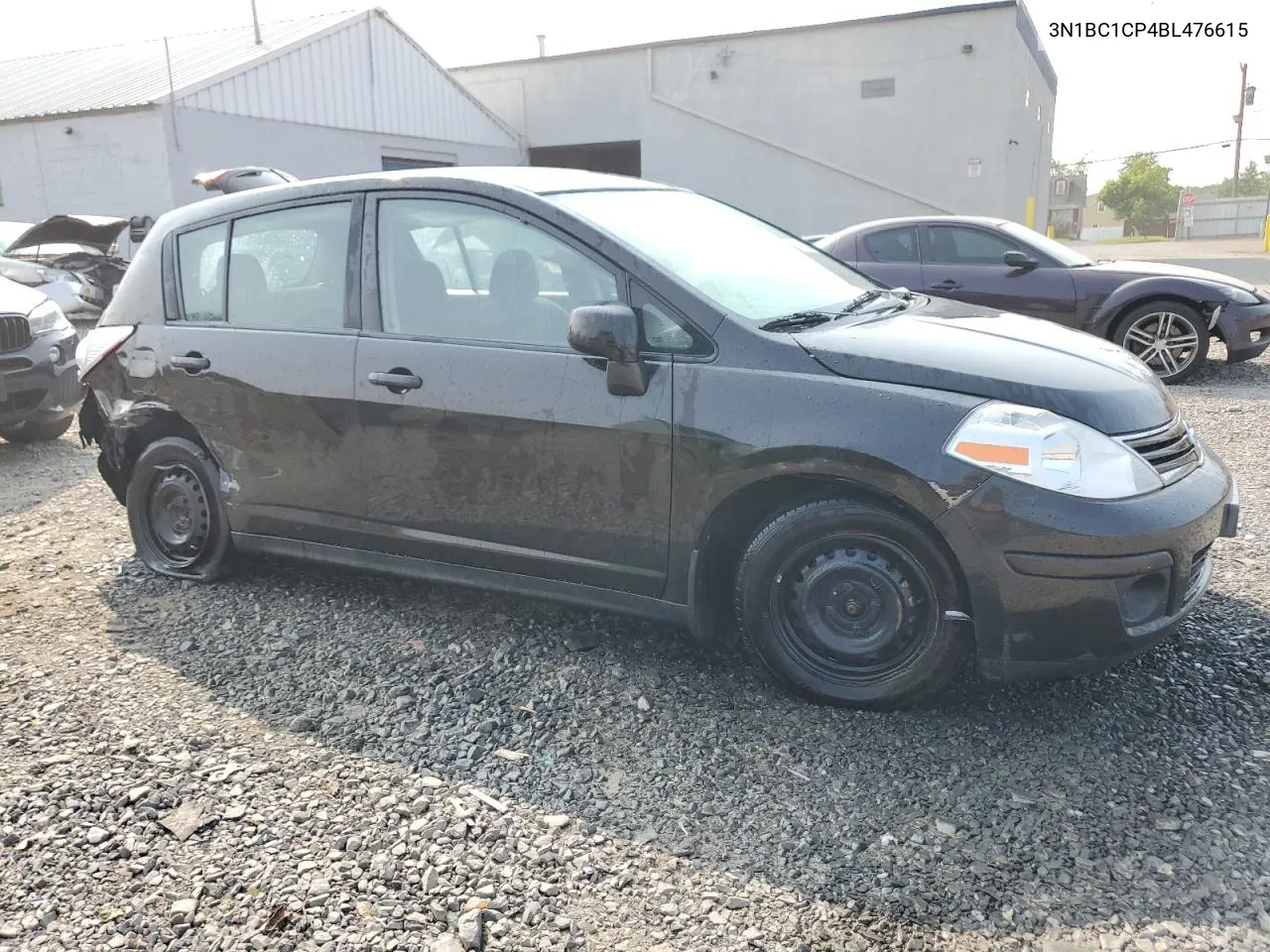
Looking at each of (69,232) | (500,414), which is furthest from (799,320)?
(69,232)

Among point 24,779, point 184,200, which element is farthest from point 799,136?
point 24,779

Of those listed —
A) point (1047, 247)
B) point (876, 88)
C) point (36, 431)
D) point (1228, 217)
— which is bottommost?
point (36, 431)

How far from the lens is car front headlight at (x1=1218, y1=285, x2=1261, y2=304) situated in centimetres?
836

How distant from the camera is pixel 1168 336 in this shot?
8.55m

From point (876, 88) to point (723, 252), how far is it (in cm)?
2033

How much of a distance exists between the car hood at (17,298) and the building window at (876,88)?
1880cm

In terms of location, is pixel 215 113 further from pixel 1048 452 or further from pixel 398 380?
pixel 1048 452

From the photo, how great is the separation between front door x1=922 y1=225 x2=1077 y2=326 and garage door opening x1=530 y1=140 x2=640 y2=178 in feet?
56.2

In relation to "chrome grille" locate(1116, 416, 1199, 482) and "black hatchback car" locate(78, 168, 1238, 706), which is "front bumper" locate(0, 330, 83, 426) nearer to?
"black hatchback car" locate(78, 168, 1238, 706)

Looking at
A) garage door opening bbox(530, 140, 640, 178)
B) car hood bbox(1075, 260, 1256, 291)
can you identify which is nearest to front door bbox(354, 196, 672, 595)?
car hood bbox(1075, 260, 1256, 291)

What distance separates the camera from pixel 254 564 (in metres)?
4.65

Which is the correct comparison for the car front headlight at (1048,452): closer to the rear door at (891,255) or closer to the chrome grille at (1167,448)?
the chrome grille at (1167,448)

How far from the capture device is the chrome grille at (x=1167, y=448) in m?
2.90

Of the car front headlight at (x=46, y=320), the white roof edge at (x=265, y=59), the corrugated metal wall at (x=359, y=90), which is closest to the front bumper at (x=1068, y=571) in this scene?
the car front headlight at (x=46, y=320)
